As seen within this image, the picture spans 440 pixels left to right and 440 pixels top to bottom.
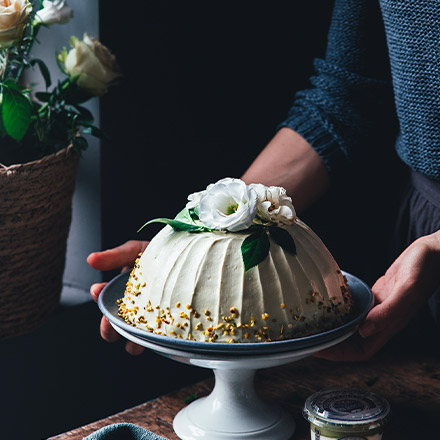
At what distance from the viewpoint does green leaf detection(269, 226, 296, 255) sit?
842mm

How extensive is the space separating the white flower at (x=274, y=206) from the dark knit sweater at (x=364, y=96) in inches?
16.6

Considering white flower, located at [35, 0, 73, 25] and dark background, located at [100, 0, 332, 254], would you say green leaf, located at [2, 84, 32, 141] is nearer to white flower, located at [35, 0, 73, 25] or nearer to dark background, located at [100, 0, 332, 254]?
white flower, located at [35, 0, 73, 25]

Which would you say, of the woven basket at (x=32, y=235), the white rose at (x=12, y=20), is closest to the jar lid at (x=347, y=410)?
the woven basket at (x=32, y=235)

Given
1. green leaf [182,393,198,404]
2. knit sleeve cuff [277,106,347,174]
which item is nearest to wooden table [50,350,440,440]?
green leaf [182,393,198,404]

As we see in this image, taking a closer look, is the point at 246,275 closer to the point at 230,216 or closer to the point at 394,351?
the point at 230,216

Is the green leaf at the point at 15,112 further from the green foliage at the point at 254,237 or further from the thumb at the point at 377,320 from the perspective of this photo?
the thumb at the point at 377,320

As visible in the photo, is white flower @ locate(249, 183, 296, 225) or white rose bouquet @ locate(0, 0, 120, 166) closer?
white flower @ locate(249, 183, 296, 225)

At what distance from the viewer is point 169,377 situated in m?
1.64

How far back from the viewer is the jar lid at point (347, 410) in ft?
2.58

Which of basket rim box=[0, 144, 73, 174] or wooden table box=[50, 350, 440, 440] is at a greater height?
basket rim box=[0, 144, 73, 174]

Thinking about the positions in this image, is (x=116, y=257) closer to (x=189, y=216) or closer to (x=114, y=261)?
(x=114, y=261)

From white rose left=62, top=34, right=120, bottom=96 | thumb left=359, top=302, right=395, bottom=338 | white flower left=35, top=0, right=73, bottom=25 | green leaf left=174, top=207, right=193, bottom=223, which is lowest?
thumb left=359, top=302, right=395, bottom=338

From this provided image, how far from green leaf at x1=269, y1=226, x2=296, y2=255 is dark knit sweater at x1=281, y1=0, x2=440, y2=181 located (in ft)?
1.47

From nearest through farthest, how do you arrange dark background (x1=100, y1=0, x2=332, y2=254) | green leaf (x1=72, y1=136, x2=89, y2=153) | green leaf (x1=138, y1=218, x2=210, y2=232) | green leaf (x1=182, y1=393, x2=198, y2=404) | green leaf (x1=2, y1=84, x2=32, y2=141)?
green leaf (x1=138, y1=218, x2=210, y2=232) < green leaf (x1=182, y1=393, x2=198, y2=404) < green leaf (x1=2, y1=84, x2=32, y2=141) < green leaf (x1=72, y1=136, x2=89, y2=153) < dark background (x1=100, y1=0, x2=332, y2=254)
